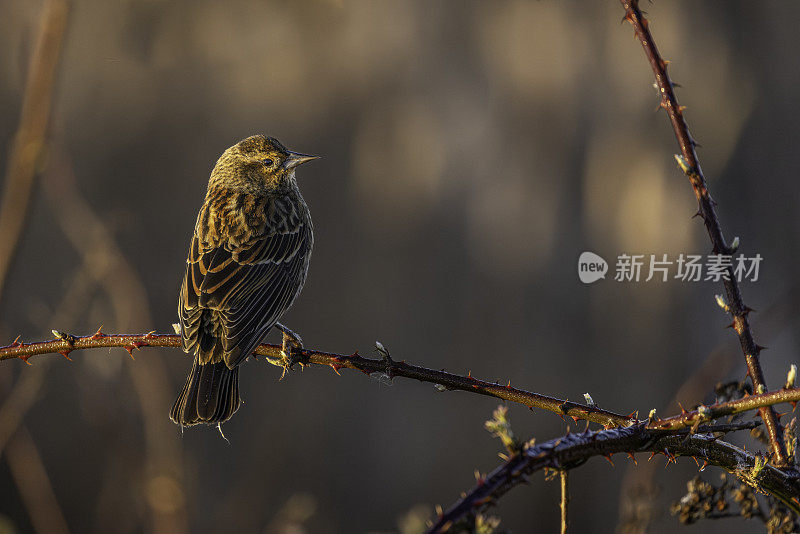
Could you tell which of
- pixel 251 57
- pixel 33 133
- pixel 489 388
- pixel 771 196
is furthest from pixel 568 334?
pixel 33 133

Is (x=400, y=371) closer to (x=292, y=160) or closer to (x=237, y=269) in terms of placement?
(x=237, y=269)

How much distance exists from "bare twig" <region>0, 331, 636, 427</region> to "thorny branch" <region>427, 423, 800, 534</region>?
8 centimetres

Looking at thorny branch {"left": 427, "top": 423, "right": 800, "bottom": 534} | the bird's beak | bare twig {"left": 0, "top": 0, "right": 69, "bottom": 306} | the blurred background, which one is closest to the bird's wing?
the bird's beak

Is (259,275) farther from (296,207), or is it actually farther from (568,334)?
(568,334)

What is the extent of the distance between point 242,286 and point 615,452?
1858mm

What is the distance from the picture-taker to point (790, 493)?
1.35 m

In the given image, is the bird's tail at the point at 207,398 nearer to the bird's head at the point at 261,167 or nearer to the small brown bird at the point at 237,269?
the small brown bird at the point at 237,269

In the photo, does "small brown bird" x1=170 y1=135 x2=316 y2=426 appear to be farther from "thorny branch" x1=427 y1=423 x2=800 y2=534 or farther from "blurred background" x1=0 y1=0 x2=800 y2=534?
"blurred background" x1=0 y1=0 x2=800 y2=534

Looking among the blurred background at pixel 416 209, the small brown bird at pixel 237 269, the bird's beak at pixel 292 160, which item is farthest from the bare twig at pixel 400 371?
the blurred background at pixel 416 209

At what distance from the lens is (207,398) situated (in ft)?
8.44

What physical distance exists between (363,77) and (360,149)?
0.52 m

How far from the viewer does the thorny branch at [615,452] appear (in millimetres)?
968

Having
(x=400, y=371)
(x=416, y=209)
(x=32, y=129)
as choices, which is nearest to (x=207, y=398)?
(x=400, y=371)

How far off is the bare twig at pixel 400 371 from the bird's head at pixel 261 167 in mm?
1457
